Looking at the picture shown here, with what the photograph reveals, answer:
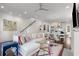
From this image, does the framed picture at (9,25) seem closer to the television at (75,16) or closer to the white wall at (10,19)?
the white wall at (10,19)

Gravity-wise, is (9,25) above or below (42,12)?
below

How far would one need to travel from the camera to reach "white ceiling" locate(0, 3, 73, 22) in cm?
156

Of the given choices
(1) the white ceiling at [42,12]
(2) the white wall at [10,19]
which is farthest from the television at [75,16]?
(2) the white wall at [10,19]

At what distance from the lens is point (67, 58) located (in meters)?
1.55

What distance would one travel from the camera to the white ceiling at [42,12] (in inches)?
61.5

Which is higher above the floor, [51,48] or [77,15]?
[77,15]

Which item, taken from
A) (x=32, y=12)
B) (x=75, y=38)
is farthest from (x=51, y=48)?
(x=32, y=12)

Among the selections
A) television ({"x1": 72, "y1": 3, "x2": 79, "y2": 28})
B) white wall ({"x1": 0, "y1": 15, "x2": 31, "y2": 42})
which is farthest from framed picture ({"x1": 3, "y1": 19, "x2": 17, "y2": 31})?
television ({"x1": 72, "y1": 3, "x2": 79, "y2": 28})

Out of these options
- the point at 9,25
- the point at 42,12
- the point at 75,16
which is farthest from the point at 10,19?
the point at 75,16

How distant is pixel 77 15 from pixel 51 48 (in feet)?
1.78

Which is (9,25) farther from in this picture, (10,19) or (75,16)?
(75,16)

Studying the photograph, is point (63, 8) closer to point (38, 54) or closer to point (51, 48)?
point (51, 48)

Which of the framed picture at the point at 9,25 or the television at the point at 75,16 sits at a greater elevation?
the television at the point at 75,16

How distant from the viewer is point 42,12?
1.57 metres
